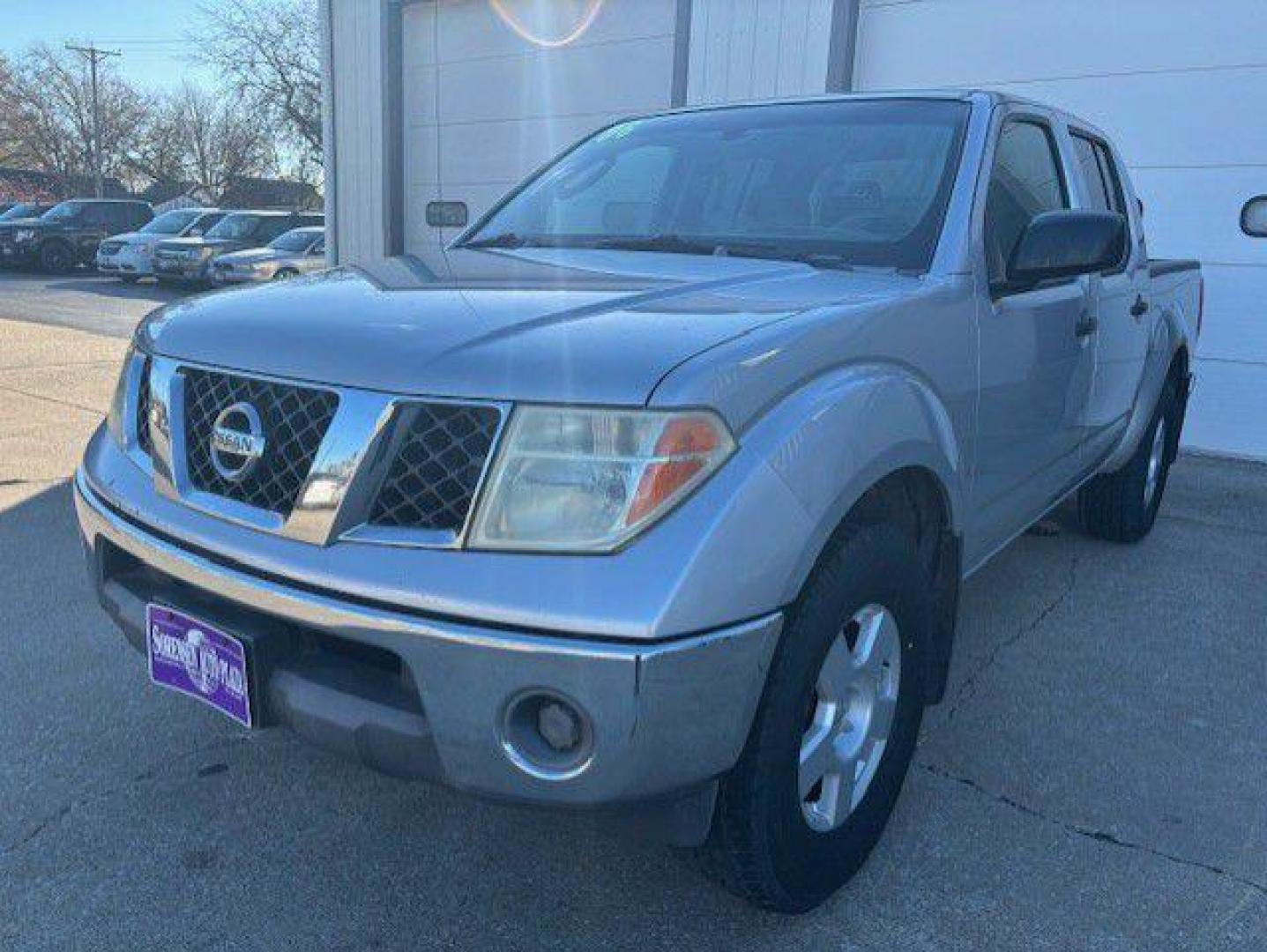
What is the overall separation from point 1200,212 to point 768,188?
4637 millimetres

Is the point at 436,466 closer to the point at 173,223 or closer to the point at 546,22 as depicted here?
the point at 546,22

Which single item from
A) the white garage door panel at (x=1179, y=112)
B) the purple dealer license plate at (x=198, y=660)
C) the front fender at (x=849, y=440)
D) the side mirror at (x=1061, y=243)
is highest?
the white garage door panel at (x=1179, y=112)

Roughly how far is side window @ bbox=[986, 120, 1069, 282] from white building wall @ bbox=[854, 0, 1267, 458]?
353cm

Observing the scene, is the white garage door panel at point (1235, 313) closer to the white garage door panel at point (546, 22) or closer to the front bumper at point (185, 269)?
the white garage door panel at point (546, 22)

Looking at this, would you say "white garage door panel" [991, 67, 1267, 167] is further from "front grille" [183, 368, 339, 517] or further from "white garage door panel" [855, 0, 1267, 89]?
"front grille" [183, 368, 339, 517]

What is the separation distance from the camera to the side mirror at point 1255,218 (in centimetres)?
632

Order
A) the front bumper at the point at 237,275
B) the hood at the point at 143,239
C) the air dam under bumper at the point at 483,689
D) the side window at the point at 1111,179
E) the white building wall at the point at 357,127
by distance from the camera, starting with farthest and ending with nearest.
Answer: the hood at the point at 143,239 → the front bumper at the point at 237,275 → the white building wall at the point at 357,127 → the side window at the point at 1111,179 → the air dam under bumper at the point at 483,689

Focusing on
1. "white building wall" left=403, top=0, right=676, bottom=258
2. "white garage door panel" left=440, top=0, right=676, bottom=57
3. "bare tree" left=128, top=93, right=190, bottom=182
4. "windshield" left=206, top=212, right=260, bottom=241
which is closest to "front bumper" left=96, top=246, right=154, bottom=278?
"windshield" left=206, top=212, right=260, bottom=241

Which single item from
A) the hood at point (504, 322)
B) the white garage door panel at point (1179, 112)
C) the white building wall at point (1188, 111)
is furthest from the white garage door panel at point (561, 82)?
the hood at point (504, 322)

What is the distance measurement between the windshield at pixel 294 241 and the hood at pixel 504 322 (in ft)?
53.0

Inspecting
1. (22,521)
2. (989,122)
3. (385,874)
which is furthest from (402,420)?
(22,521)

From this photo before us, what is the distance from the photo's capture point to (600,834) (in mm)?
2500

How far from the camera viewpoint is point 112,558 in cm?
231

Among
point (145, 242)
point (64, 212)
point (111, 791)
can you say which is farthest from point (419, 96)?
point (64, 212)
